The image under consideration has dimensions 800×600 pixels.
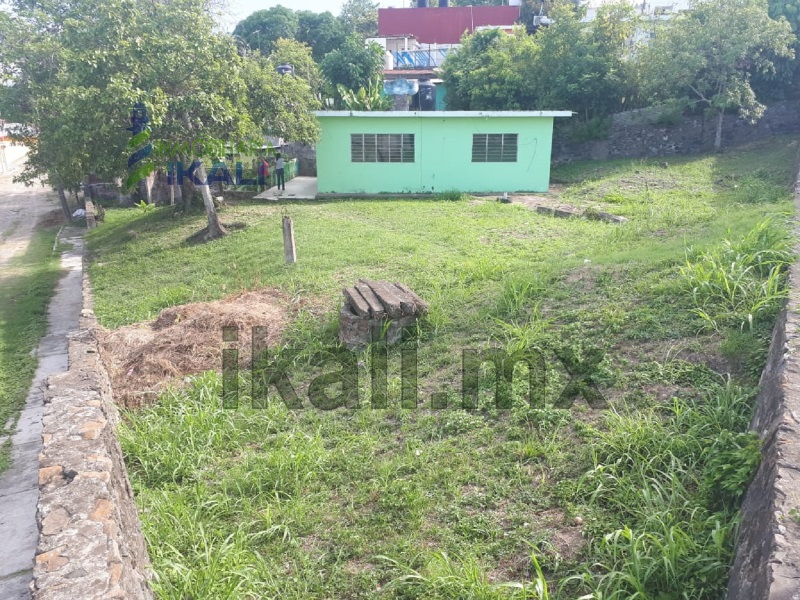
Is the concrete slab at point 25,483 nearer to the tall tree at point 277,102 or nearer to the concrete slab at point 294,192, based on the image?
the tall tree at point 277,102

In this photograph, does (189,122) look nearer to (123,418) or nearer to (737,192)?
(123,418)

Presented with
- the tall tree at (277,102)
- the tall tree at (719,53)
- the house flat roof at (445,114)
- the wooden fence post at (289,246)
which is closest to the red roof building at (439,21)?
the tall tree at (719,53)

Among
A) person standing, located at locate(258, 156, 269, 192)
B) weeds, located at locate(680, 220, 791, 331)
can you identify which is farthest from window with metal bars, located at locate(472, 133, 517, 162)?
weeds, located at locate(680, 220, 791, 331)

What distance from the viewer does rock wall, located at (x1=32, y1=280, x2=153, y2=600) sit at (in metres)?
2.64

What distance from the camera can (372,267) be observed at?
959 centimetres

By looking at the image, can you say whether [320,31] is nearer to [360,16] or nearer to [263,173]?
[360,16]

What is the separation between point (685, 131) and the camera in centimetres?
2091

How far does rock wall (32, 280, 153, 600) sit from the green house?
14.3 m

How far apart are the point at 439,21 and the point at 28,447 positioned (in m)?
35.8

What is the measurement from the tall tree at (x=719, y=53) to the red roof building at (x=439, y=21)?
59.9 ft

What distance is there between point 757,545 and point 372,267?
727 centimetres

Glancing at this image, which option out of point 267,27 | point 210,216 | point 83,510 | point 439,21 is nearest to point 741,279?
point 83,510

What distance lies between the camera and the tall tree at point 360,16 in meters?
47.2

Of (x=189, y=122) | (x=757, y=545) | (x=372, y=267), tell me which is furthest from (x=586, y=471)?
(x=189, y=122)
